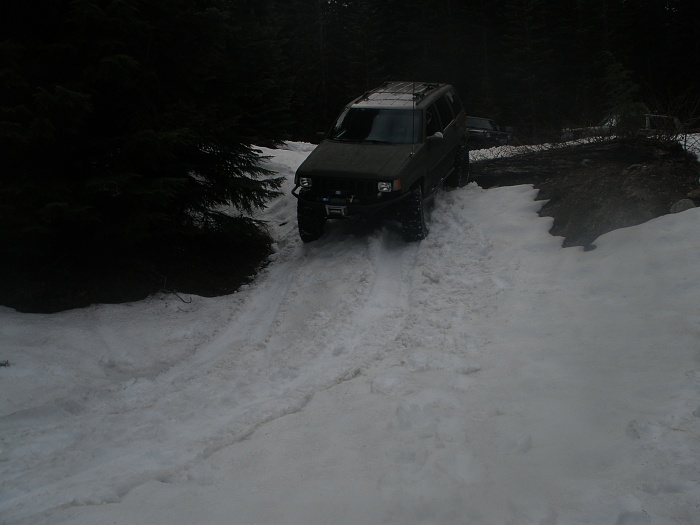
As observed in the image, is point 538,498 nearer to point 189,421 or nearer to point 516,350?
point 516,350

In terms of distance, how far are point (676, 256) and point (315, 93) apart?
116ft

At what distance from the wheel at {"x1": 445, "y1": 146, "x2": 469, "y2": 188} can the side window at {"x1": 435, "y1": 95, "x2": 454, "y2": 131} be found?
740mm

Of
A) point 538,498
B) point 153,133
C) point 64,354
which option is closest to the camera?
point 538,498

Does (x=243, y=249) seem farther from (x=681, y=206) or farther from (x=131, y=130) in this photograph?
(x=681, y=206)

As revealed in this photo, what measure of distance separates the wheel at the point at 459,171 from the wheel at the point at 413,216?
2.83 metres

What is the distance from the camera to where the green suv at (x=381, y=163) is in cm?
906

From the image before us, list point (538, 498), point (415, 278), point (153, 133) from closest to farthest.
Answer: point (538, 498) < point (153, 133) < point (415, 278)

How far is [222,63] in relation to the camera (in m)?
9.02

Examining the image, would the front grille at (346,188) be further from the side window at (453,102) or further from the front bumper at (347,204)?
the side window at (453,102)

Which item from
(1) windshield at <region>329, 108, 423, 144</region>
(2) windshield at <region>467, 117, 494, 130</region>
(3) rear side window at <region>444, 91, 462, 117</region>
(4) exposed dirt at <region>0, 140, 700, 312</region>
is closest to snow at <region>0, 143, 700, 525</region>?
(4) exposed dirt at <region>0, 140, 700, 312</region>

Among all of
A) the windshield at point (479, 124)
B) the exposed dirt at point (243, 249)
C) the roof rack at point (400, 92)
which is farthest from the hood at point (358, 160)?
the windshield at point (479, 124)

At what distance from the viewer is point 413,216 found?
936 cm

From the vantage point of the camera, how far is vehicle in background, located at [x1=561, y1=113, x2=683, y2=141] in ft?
35.6

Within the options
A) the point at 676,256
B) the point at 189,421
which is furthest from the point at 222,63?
the point at 676,256
